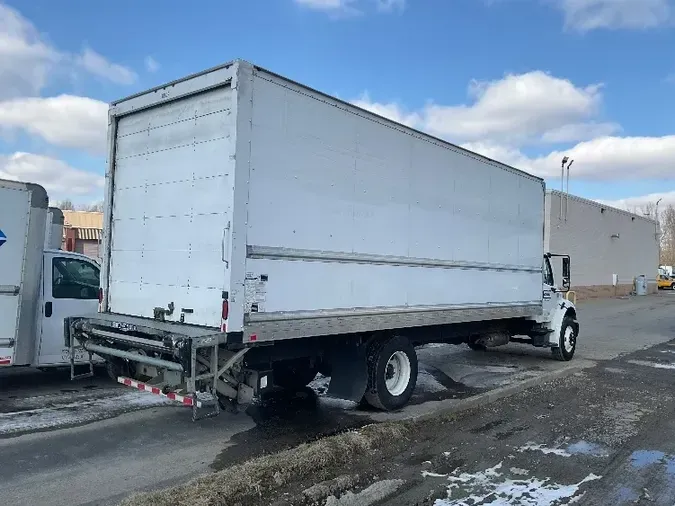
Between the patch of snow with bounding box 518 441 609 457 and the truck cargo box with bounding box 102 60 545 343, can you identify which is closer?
the truck cargo box with bounding box 102 60 545 343

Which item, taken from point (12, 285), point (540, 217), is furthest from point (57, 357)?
point (540, 217)

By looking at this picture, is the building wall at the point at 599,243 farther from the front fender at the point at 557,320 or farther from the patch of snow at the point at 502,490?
the patch of snow at the point at 502,490

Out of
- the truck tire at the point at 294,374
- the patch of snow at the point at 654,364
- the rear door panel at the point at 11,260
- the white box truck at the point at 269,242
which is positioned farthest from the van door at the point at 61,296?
the patch of snow at the point at 654,364

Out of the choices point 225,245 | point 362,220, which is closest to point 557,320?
point 362,220

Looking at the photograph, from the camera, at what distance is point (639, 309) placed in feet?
95.6

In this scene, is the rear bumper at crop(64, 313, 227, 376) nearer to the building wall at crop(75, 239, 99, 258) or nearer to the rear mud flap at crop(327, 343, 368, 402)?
the rear mud flap at crop(327, 343, 368, 402)

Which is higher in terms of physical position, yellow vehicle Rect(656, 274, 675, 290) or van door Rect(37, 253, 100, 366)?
yellow vehicle Rect(656, 274, 675, 290)

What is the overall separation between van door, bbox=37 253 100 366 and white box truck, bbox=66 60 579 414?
140 cm

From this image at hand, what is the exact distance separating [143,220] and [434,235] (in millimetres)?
3841

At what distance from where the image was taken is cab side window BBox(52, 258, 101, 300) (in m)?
8.30

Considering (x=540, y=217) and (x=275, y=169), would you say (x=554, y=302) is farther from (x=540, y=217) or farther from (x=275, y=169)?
(x=275, y=169)

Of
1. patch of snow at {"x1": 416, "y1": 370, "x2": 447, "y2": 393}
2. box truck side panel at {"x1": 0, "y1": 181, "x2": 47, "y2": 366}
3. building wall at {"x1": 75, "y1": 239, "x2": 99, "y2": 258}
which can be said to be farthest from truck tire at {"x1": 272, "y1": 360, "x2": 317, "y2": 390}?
building wall at {"x1": 75, "y1": 239, "x2": 99, "y2": 258}

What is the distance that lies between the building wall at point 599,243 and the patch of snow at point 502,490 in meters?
23.9

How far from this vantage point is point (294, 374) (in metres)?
8.36
